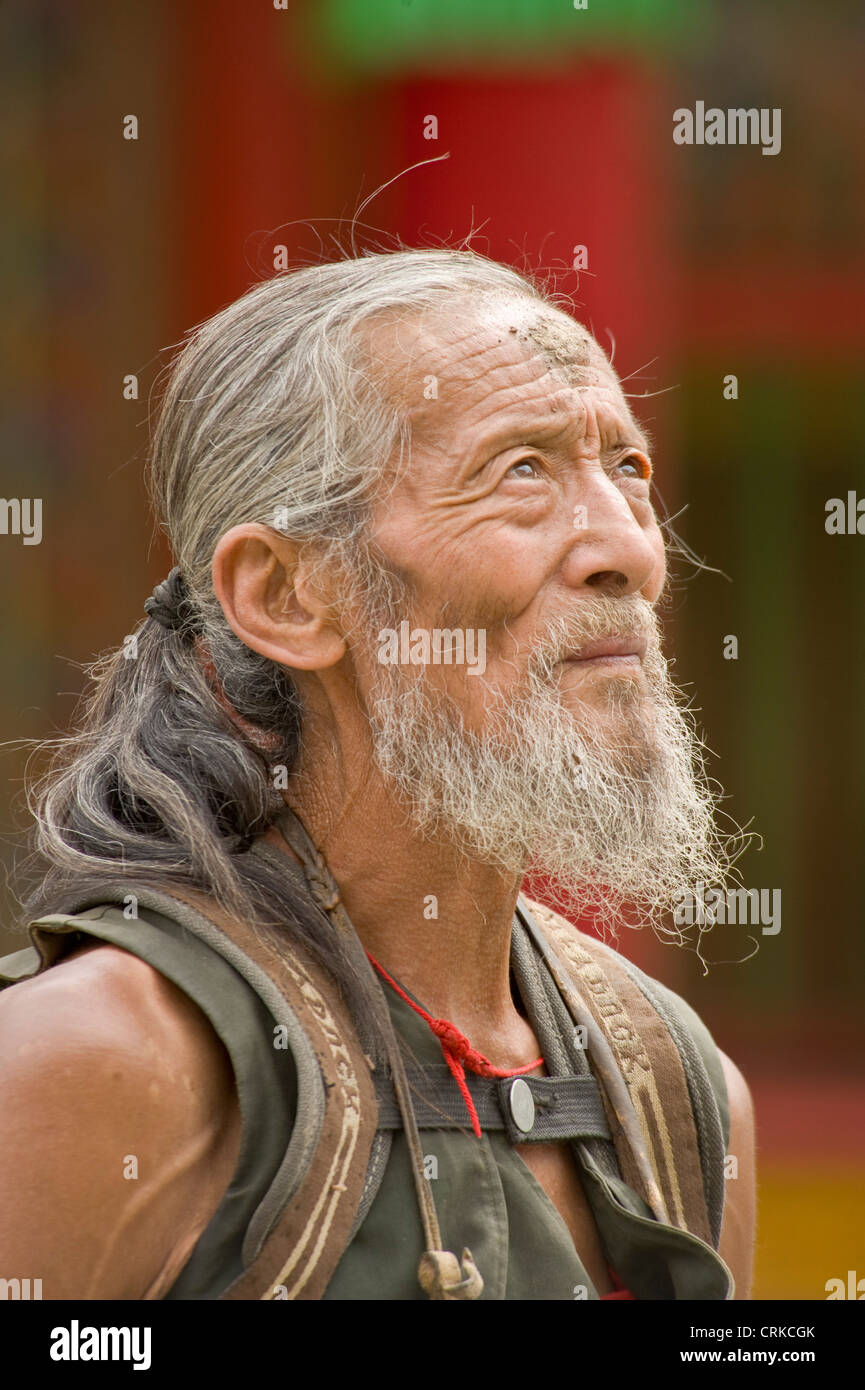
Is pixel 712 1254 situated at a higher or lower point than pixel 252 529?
lower

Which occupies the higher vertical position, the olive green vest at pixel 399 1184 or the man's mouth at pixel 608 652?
the man's mouth at pixel 608 652

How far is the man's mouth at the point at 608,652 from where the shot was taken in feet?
7.86

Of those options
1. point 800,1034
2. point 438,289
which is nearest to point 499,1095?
point 438,289

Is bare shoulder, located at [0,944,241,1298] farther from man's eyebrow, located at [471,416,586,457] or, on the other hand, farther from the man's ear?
man's eyebrow, located at [471,416,586,457]

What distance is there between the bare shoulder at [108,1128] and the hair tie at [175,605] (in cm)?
73

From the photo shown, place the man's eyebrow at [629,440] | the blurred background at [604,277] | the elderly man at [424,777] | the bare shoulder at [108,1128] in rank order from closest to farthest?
the bare shoulder at [108,1128]
the elderly man at [424,777]
the man's eyebrow at [629,440]
the blurred background at [604,277]

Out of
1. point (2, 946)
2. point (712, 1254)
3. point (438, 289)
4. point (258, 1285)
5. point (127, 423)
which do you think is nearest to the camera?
point (258, 1285)

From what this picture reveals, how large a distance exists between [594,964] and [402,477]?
36.1 inches

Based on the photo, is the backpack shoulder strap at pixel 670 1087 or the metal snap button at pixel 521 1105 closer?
the metal snap button at pixel 521 1105

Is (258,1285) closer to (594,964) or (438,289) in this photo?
(594,964)

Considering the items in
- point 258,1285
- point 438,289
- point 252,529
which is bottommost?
point 258,1285

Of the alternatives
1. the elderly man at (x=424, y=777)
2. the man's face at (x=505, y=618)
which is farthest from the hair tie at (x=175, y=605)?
the man's face at (x=505, y=618)

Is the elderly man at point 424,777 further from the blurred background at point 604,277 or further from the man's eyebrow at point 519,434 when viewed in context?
the blurred background at point 604,277

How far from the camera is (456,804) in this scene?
93.2 inches
